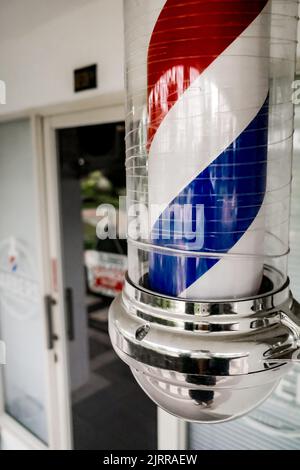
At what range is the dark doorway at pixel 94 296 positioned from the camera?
1.53 m

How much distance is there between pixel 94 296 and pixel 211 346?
5.63 feet

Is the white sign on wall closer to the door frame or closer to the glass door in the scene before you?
the glass door

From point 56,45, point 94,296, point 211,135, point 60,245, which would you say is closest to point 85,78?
point 56,45

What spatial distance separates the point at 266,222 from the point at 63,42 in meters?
0.91

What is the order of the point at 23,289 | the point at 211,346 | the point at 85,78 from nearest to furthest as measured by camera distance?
the point at 211,346 → the point at 85,78 → the point at 23,289

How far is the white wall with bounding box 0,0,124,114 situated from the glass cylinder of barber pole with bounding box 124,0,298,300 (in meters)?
0.60

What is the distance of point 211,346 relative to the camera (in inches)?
12.0

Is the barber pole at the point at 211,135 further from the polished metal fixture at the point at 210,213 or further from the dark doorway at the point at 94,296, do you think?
the dark doorway at the point at 94,296

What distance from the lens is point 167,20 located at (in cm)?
31

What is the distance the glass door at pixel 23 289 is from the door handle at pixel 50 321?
1cm

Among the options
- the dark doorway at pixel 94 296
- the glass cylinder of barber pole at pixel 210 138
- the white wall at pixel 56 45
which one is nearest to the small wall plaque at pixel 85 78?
the white wall at pixel 56 45

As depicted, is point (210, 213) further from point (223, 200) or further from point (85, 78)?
point (85, 78)

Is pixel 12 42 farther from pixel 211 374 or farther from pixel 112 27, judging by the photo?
pixel 211 374
